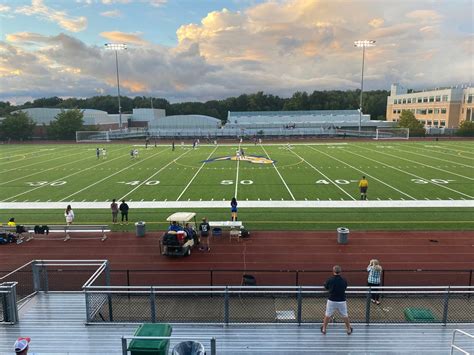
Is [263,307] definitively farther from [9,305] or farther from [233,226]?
[233,226]

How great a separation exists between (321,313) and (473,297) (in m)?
4.59

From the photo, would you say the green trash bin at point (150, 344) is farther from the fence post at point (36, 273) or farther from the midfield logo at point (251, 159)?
the midfield logo at point (251, 159)

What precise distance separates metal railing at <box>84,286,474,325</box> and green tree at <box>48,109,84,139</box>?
7102 centimetres

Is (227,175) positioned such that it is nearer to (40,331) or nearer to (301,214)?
(301,214)

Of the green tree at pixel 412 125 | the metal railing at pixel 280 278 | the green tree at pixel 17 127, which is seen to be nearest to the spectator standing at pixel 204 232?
the metal railing at pixel 280 278

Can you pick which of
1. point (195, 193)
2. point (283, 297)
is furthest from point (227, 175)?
point (283, 297)

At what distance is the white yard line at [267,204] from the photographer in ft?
68.6

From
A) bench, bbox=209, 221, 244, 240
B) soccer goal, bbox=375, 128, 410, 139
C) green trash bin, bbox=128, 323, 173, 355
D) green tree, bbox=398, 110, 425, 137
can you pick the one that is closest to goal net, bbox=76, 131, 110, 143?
soccer goal, bbox=375, 128, 410, 139

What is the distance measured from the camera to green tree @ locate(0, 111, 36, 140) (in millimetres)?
71875

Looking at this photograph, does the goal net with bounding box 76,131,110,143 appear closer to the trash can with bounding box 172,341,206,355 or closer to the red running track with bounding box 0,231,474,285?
the red running track with bounding box 0,231,474,285

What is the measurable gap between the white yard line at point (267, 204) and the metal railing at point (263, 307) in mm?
10805

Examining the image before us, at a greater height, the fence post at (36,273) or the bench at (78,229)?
the fence post at (36,273)

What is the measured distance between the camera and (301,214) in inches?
764

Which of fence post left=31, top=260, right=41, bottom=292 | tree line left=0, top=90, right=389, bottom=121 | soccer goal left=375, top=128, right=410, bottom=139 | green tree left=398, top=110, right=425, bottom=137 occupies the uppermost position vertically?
tree line left=0, top=90, right=389, bottom=121
